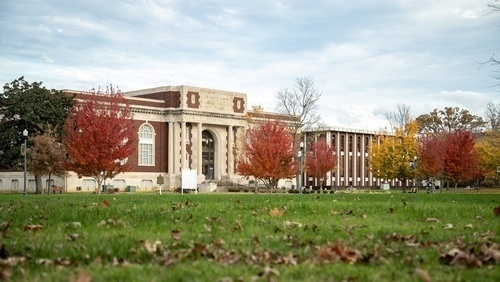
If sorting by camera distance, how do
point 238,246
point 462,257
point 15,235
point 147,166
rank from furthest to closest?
point 147,166
point 15,235
point 238,246
point 462,257

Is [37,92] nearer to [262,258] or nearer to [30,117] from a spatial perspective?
[30,117]

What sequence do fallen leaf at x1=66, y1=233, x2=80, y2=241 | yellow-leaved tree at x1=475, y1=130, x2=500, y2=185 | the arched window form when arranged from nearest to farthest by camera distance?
1. fallen leaf at x1=66, y1=233, x2=80, y2=241
2. yellow-leaved tree at x1=475, y1=130, x2=500, y2=185
3. the arched window

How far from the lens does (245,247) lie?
723 cm

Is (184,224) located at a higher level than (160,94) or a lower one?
lower

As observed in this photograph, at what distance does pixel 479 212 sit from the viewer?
12.7 metres

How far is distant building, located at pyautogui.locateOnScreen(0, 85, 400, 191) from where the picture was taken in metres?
71.8

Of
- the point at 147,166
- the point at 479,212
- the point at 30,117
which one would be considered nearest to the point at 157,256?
Answer: the point at 479,212

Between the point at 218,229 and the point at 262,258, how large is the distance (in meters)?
2.56

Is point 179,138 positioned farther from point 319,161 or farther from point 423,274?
point 423,274

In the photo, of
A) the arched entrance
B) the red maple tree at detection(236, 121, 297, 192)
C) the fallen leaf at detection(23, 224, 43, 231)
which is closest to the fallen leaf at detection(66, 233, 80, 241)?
the fallen leaf at detection(23, 224, 43, 231)

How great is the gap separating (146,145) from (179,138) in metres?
4.24

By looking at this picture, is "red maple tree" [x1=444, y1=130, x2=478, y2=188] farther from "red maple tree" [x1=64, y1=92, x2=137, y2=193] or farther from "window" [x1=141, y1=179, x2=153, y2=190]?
"window" [x1=141, y1=179, x2=153, y2=190]

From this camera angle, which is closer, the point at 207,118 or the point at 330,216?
the point at 330,216

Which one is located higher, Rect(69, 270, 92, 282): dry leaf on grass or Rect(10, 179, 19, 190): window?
Rect(69, 270, 92, 282): dry leaf on grass
